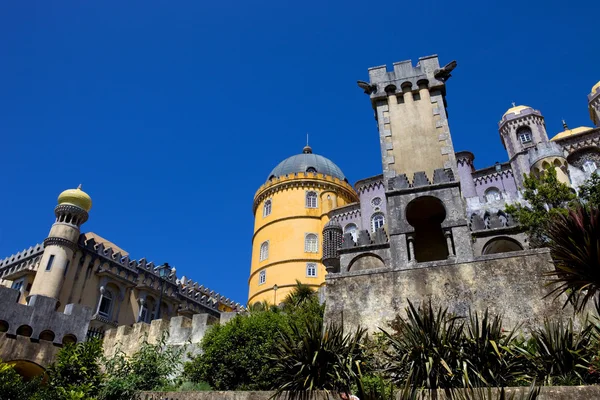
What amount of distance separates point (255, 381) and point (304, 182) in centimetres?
2688

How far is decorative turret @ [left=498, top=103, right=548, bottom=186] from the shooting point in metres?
37.8

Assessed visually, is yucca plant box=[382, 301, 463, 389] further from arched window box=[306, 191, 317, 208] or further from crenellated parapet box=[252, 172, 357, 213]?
crenellated parapet box=[252, 172, 357, 213]

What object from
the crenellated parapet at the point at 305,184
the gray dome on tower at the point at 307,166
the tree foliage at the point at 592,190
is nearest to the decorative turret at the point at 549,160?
the tree foliage at the point at 592,190

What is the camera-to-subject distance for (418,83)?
17734mm

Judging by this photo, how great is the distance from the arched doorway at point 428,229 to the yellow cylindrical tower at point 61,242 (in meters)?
23.4

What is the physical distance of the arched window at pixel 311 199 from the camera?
1551 inches

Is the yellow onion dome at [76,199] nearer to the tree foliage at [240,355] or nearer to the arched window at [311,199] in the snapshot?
the arched window at [311,199]

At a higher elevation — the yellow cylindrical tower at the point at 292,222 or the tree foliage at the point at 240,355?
the yellow cylindrical tower at the point at 292,222

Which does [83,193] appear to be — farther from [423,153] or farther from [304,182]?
[423,153]

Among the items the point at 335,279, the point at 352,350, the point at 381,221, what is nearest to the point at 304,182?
the point at 381,221

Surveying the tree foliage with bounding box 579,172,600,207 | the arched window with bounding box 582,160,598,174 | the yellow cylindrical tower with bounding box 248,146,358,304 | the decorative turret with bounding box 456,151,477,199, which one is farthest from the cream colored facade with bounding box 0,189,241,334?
the arched window with bounding box 582,160,598,174

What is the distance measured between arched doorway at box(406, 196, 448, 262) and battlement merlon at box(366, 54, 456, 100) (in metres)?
4.97

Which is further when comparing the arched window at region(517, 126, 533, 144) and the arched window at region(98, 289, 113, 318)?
the arched window at region(517, 126, 533, 144)

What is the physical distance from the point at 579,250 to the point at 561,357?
2277 millimetres
